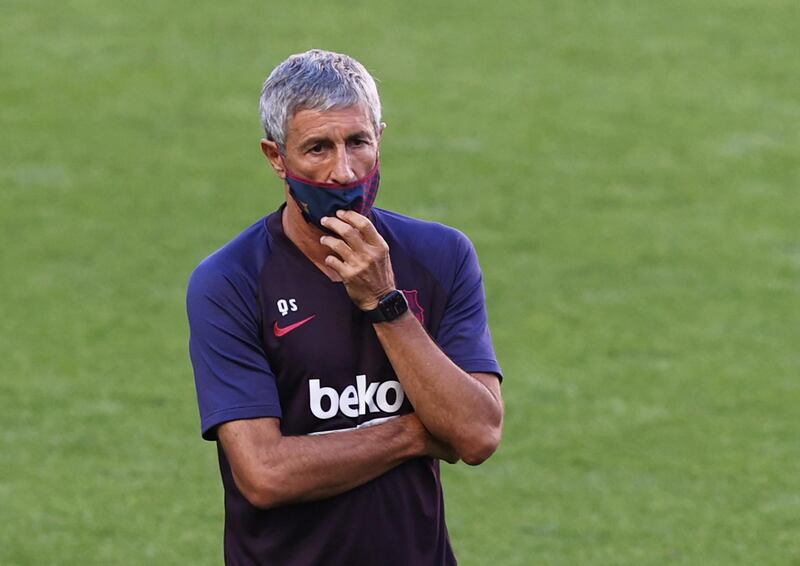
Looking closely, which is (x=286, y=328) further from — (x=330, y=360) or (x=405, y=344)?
(x=405, y=344)

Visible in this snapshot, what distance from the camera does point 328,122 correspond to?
3957mm

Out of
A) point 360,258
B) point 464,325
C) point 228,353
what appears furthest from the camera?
point 464,325

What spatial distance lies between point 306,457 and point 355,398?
0.20 metres

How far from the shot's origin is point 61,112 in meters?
13.8

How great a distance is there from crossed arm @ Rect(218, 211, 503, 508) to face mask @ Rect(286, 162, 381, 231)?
4cm

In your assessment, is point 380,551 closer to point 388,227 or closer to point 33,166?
point 388,227

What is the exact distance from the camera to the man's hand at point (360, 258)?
3955 millimetres

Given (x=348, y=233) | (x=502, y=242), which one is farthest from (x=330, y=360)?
(x=502, y=242)

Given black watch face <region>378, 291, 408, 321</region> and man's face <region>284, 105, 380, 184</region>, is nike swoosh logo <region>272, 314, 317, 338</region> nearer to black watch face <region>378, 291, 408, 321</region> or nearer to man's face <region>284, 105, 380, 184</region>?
black watch face <region>378, 291, 408, 321</region>

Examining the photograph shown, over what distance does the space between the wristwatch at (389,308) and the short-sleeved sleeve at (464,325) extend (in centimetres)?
28

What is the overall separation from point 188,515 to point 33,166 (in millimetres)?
5732

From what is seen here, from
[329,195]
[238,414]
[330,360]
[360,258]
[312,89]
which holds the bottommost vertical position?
[238,414]

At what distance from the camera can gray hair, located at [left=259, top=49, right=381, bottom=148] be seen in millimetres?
3967

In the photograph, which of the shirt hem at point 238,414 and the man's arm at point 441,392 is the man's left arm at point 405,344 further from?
the shirt hem at point 238,414
